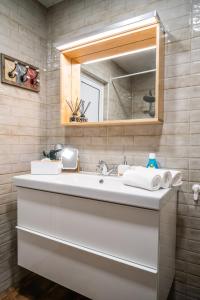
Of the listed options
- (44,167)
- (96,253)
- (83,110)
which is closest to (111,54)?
(83,110)

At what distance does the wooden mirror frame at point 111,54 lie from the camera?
1139 mm

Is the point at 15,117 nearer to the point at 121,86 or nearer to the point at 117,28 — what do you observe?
the point at 121,86

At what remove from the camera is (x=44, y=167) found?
132 centimetres

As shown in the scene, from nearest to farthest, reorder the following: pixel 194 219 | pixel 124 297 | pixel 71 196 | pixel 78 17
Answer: pixel 124 297 → pixel 71 196 → pixel 194 219 → pixel 78 17

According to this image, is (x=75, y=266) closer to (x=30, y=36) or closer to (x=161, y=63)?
(x=161, y=63)

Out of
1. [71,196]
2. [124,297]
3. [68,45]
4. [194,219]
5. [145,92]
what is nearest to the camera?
[124,297]

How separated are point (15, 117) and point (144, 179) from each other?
1056 mm

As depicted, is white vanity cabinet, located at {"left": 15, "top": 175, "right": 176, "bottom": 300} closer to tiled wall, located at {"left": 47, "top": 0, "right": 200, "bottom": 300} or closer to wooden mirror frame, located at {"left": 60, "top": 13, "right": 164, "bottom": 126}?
tiled wall, located at {"left": 47, "top": 0, "right": 200, "bottom": 300}

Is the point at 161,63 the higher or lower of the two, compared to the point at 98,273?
higher

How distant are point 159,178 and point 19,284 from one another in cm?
134

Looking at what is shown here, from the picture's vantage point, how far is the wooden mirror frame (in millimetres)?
1139

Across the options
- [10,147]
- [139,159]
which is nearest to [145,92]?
[139,159]

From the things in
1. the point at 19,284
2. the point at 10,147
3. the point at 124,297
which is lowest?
the point at 19,284

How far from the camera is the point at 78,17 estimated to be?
1.54 metres
